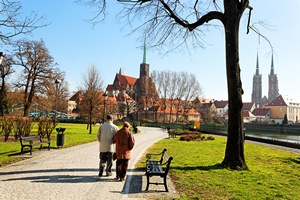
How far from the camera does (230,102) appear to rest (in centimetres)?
1067

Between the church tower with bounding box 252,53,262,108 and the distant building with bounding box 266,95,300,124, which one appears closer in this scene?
the distant building with bounding box 266,95,300,124

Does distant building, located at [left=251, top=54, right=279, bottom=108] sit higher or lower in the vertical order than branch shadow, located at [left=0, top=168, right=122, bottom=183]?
higher

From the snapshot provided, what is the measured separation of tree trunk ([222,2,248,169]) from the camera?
10.5 meters

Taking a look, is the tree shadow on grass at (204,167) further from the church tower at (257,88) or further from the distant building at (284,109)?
the church tower at (257,88)

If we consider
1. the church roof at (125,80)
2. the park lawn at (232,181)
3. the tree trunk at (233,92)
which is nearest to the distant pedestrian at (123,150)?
the park lawn at (232,181)

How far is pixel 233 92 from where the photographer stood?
34.9 feet

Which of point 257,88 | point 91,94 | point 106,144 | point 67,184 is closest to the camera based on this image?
point 67,184

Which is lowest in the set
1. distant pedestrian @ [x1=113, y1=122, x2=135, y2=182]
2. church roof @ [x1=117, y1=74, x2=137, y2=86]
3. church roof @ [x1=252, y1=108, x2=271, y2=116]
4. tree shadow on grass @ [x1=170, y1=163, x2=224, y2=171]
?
tree shadow on grass @ [x1=170, y1=163, x2=224, y2=171]

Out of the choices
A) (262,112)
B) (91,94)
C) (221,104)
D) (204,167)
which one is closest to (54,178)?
(204,167)

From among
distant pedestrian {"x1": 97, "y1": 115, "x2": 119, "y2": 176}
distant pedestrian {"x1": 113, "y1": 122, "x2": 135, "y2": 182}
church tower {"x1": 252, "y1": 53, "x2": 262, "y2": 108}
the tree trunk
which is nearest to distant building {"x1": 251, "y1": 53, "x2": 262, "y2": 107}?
church tower {"x1": 252, "y1": 53, "x2": 262, "y2": 108}

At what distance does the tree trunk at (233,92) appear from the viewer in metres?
10.5

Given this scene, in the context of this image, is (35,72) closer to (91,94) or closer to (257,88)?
(91,94)

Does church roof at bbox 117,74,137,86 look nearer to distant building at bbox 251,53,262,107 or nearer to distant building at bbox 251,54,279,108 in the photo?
distant building at bbox 251,54,279,108

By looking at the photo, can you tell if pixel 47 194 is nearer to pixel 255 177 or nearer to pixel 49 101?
pixel 255 177
